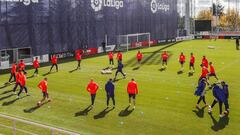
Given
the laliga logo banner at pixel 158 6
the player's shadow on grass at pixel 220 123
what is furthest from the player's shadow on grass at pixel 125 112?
the laliga logo banner at pixel 158 6

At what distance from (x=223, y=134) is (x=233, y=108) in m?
4.46

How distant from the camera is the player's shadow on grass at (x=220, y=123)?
53.6 feet

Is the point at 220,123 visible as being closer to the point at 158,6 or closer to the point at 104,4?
the point at 104,4

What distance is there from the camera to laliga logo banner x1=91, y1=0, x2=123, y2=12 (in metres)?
50.7

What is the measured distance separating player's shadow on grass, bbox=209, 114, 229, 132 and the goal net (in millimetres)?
36991

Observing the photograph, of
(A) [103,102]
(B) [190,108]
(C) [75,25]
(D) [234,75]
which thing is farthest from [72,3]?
(B) [190,108]

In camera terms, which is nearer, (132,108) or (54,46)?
(132,108)

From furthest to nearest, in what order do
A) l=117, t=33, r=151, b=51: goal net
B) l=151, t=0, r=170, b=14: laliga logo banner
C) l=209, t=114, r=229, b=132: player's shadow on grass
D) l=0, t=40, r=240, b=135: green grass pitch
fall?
1. l=151, t=0, r=170, b=14: laliga logo banner
2. l=117, t=33, r=151, b=51: goal net
3. l=0, t=40, r=240, b=135: green grass pitch
4. l=209, t=114, r=229, b=132: player's shadow on grass

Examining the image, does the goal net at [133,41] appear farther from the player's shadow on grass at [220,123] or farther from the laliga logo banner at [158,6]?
the player's shadow on grass at [220,123]

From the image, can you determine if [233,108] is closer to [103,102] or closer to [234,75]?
[103,102]

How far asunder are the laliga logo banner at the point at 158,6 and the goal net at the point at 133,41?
6.00 m

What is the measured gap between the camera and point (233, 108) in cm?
1959

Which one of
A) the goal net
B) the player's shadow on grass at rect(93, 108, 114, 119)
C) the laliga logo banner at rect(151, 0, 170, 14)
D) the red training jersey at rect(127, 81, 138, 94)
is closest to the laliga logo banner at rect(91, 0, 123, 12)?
the goal net

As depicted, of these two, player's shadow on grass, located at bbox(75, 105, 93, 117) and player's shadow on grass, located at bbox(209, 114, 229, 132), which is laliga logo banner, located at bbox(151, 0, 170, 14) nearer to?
player's shadow on grass, located at bbox(75, 105, 93, 117)
